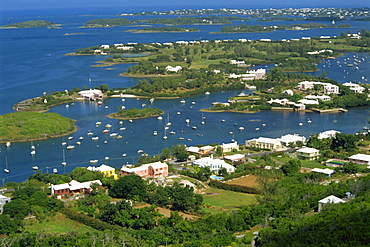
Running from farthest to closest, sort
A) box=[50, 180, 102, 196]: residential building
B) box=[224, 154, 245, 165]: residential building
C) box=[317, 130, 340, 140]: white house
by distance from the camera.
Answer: box=[317, 130, 340, 140]: white house
box=[224, 154, 245, 165]: residential building
box=[50, 180, 102, 196]: residential building

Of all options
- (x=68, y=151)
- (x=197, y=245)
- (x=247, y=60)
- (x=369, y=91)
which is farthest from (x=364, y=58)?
(x=197, y=245)

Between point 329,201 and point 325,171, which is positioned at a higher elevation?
point 329,201

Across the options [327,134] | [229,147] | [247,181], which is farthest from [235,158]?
[327,134]

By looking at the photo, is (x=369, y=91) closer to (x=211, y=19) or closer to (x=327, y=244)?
(x=327, y=244)

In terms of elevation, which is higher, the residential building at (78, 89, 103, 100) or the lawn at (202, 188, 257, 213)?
the lawn at (202, 188, 257, 213)

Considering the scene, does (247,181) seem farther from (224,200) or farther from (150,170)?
(150,170)

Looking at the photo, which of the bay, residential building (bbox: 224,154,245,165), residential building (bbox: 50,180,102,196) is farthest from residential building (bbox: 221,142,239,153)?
residential building (bbox: 50,180,102,196)

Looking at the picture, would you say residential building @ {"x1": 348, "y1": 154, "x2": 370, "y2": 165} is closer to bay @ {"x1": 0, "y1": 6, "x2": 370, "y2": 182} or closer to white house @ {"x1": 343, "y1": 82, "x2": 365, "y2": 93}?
bay @ {"x1": 0, "y1": 6, "x2": 370, "y2": 182}
